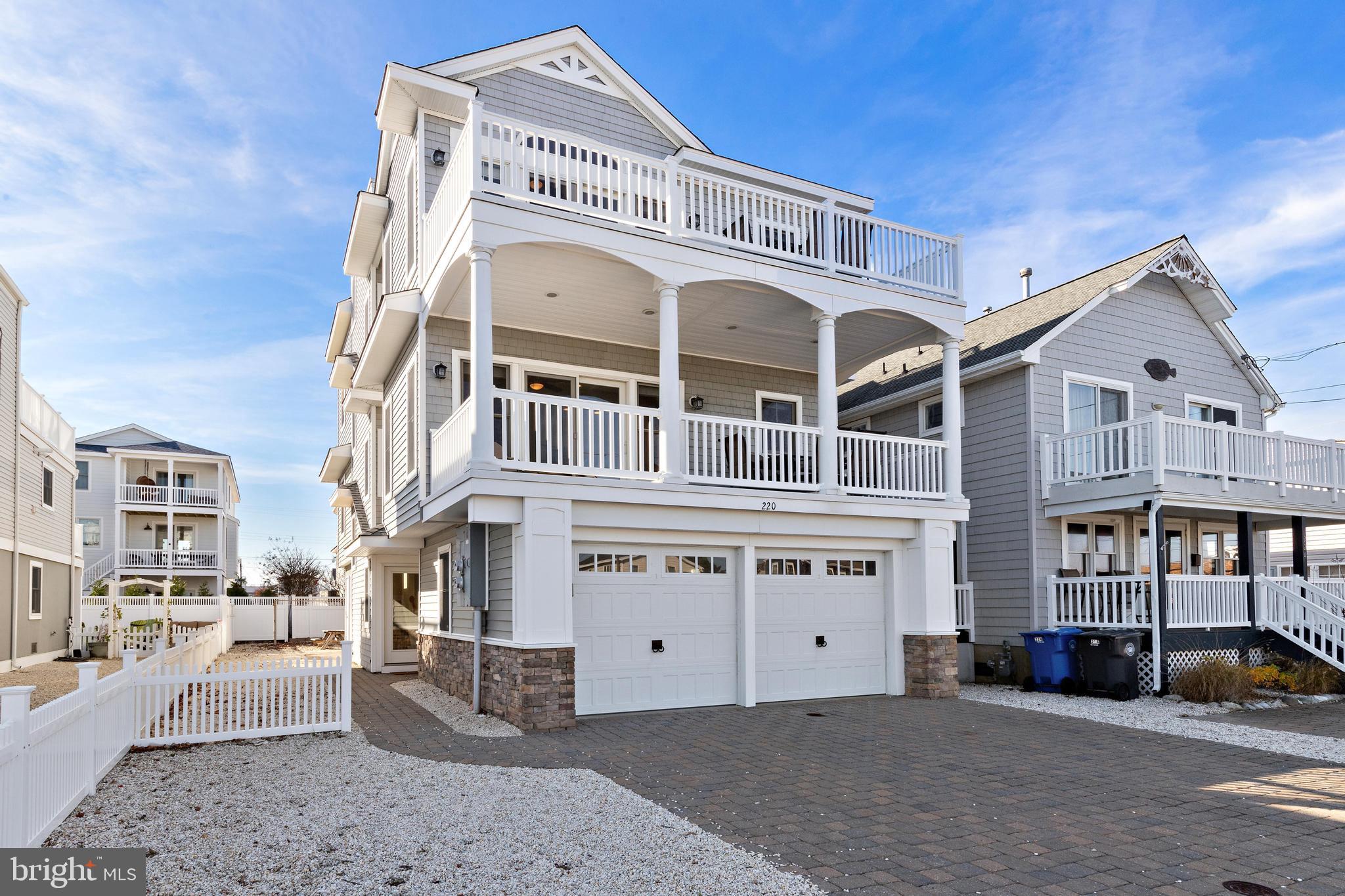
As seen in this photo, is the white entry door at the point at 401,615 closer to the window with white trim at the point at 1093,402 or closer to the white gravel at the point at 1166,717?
the white gravel at the point at 1166,717

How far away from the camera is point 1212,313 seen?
17.2m

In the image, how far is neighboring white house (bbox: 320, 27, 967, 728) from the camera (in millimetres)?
10242

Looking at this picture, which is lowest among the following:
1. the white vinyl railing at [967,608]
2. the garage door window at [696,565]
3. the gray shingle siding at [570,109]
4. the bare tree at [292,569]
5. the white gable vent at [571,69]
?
the bare tree at [292,569]

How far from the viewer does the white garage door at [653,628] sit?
35.4 feet

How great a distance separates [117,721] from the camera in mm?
7711

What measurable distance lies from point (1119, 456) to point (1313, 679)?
170 inches

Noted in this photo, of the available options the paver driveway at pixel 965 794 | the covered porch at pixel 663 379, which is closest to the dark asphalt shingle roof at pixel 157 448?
the covered porch at pixel 663 379

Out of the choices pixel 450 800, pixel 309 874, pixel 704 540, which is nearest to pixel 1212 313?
pixel 704 540

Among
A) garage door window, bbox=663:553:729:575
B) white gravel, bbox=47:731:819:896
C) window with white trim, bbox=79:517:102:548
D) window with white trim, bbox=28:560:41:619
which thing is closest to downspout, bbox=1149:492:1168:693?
garage door window, bbox=663:553:729:575

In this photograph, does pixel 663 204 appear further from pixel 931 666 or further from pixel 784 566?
pixel 931 666

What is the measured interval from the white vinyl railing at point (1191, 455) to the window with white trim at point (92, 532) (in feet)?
116

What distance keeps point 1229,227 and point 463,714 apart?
18.7 metres

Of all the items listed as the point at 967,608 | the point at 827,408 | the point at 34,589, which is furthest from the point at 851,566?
the point at 34,589

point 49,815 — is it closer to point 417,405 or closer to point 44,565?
point 417,405
